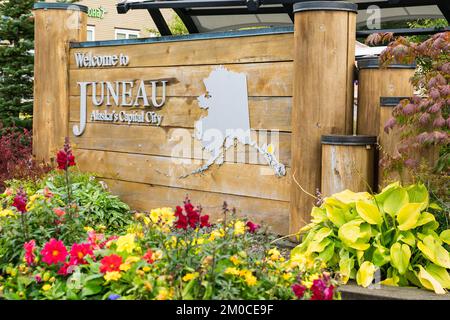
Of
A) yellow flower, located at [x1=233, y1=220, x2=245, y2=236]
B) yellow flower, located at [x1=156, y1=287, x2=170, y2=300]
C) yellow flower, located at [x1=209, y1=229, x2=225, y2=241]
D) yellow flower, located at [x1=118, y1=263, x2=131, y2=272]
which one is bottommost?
yellow flower, located at [x1=156, y1=287, x2=170, y2=300]

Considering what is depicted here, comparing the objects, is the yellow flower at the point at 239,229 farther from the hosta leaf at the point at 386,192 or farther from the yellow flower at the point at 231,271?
the hosta leaf at the point at 386,192

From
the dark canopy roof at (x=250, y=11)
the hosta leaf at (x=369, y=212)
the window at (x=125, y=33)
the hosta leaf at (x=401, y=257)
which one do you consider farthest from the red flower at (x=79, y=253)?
the window at (x=125, y=33)

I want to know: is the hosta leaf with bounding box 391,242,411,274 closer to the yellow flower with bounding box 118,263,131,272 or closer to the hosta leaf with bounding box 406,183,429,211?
the hosta leaf with bounding box 406,183,429,211

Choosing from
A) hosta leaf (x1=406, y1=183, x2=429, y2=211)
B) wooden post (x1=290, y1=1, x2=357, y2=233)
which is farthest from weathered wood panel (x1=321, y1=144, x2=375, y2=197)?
hosta leaf (x1=406, y1=183, x2=429, y2=211)

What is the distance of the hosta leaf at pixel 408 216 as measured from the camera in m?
4.03

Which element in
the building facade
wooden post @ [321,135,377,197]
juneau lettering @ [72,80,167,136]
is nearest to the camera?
wooden post @ [321,135,377,197]

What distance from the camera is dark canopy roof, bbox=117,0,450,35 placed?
796cm

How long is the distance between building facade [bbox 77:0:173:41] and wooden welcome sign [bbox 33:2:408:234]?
558 inches

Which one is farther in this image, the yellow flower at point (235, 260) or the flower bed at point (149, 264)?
the yellow flower at point (235, 260)

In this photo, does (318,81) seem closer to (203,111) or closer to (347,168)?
(347,168)

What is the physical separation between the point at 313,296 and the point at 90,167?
4552 mm

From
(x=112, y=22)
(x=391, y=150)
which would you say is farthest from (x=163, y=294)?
(x=112, y=22)

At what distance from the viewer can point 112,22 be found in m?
23.1
